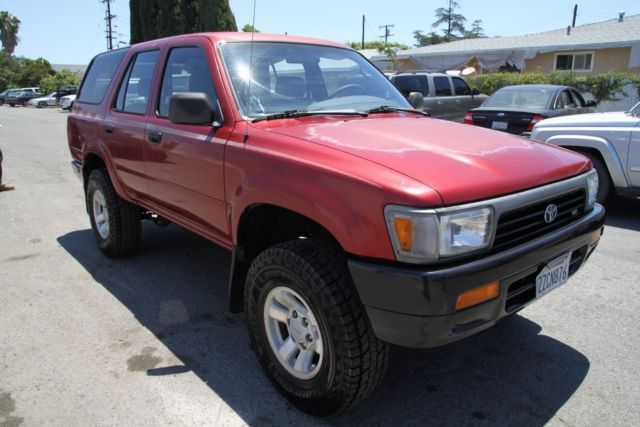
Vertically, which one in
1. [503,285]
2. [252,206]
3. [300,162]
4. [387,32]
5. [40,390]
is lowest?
[40,390]

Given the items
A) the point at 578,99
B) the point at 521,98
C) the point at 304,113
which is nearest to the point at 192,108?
the point at 304,113

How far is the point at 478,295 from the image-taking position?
215 cm

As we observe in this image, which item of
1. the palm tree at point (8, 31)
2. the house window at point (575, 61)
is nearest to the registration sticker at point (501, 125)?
the house window at point (575, 61)

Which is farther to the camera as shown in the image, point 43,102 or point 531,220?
point 43,102

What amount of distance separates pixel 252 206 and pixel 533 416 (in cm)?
180

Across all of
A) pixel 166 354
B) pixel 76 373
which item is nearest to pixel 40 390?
pixel 76 373

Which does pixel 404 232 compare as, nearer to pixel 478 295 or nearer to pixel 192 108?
pixel 478 295

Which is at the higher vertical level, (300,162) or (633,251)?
(300,162)

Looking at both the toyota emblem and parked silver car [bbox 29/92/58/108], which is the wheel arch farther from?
parked silver car [bbox 29/92/58/108]

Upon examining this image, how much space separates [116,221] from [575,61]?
81.5 ft

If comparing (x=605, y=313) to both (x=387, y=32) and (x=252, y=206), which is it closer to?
(x=252, y=206)

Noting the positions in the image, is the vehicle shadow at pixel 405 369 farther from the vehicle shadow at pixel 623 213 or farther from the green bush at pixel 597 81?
the green bush at pixel 597 81

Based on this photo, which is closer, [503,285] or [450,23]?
[503,285]

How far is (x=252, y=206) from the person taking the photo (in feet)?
9.08
